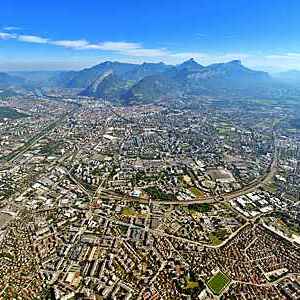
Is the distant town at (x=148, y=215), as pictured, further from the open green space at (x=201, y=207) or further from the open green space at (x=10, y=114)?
the open green space at (x=10, y=114)

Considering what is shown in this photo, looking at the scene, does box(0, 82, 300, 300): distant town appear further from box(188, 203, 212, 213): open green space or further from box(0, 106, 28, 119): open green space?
box(0, 106, 28, 119): open green space

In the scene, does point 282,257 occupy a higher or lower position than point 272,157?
higher

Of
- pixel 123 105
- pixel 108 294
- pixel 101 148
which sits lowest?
pixel 123 105

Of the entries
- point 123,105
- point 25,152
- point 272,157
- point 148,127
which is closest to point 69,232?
point 25,152

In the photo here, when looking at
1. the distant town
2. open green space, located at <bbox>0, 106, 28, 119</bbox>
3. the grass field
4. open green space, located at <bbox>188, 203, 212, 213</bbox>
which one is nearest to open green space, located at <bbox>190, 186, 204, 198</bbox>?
the distant town

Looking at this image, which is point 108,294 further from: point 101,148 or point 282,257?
point 101,148

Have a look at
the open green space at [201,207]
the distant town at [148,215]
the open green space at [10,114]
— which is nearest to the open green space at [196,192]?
the distant town at [148,215]

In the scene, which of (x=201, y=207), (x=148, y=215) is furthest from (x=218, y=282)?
(x=201, y=207)

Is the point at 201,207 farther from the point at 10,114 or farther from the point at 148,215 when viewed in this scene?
the point at 10,114
